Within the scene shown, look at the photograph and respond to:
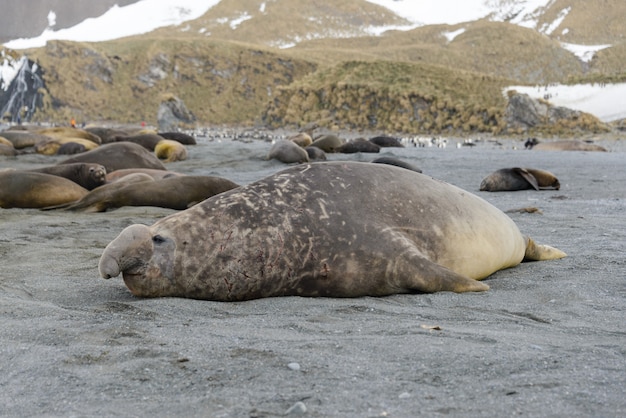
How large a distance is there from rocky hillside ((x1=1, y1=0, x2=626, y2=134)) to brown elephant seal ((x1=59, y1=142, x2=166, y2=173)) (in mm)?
24061

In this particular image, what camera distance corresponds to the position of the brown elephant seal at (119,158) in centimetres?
1095

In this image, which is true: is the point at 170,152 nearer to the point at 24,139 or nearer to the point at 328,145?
the point at 328,145

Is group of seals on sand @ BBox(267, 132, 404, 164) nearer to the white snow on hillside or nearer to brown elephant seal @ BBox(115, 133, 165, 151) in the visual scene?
brown elephant seal @ BBox(115, 133, 165, 151)

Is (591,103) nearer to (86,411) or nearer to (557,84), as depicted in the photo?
(557,84)

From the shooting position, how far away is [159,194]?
7.67 meters

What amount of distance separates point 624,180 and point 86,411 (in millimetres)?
10786

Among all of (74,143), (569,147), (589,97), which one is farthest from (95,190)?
(589,97)

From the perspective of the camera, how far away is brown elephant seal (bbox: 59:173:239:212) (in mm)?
7559

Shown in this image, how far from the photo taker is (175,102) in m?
53.9

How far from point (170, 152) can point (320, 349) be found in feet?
44.6

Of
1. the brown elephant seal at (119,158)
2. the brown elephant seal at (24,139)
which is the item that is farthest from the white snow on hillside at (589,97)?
the brown elephant seal at (119,158)

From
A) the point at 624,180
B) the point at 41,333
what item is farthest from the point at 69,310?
the point at 624,180

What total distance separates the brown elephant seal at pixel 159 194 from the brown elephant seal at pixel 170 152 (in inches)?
298

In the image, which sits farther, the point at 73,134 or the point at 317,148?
the point at 73,134
